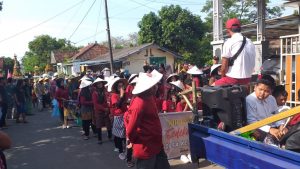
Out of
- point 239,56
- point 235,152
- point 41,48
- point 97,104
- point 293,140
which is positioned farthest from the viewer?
point 41,48

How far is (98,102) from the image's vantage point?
30.3 ft

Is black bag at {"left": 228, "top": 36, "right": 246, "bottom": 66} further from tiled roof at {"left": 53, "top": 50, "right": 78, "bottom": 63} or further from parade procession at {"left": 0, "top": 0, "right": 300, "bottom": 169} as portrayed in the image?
tiled roof at {"left": 53, "top": 50, "right": 78, "bottom": 63}

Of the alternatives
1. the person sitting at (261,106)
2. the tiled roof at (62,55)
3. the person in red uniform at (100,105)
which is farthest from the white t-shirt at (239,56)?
the tiled roof at (62,55)

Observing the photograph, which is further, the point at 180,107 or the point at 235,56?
the point at 180,107

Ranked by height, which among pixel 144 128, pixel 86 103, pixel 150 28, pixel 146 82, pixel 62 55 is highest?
pixel 150 28

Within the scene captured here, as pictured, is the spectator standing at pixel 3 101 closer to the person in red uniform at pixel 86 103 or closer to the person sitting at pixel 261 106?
the person in red uniform at pixel 86 103

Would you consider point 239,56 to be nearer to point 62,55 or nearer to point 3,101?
point 3,101

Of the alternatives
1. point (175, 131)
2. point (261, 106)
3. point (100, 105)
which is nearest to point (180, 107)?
point (175, 131)

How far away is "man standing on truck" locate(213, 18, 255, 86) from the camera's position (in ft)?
17.6

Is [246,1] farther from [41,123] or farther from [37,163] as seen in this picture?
[37,163]

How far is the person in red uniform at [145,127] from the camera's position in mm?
4512

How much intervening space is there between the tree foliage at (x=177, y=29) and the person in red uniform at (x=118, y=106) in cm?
2480

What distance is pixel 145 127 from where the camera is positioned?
4.57 m

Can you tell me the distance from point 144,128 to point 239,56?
1838 millimetres
